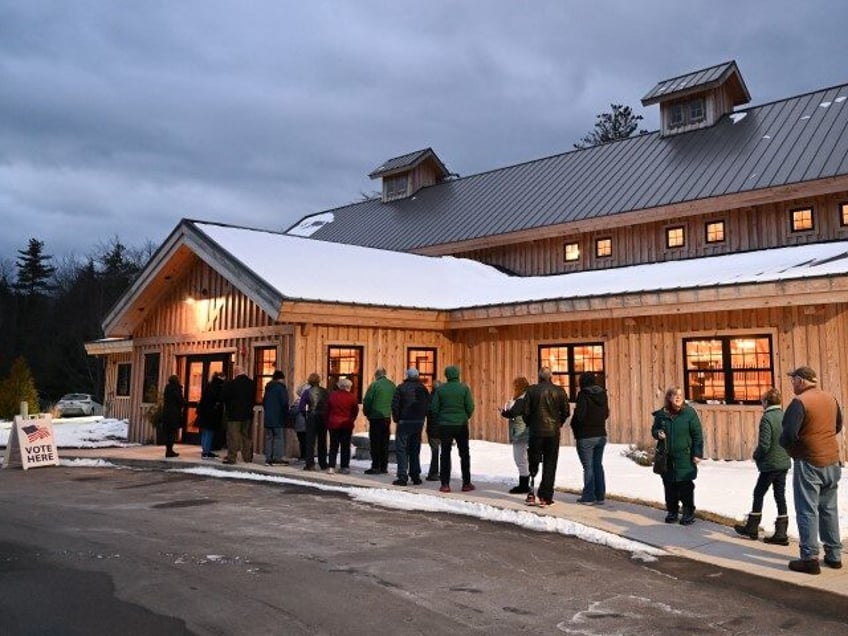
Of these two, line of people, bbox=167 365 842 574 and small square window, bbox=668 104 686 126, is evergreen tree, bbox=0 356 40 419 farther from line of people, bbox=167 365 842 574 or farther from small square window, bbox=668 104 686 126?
small square window, bbox=668 104 686 126

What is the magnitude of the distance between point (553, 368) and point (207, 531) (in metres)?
9.60

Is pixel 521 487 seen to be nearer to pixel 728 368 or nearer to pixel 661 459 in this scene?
pixel 661 459

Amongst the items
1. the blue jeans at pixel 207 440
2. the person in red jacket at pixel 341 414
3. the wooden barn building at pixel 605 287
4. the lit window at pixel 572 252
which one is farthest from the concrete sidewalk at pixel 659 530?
the lit window at pixel 572 252

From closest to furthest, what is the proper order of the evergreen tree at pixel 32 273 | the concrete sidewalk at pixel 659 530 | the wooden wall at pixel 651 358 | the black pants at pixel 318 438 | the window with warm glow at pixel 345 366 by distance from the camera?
the concrete sidewalk at pixel 659 530, the black pants at pixel 318 438, the wooden wall at pixel 651 358, the window with warm glow at pixel 345 366, the evergreen tree at pixel 32 273

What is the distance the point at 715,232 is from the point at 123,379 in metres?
20.5

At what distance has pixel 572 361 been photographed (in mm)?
15398

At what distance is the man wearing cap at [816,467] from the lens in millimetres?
6363

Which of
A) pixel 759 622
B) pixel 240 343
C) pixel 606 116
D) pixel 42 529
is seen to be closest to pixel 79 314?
pixel 606 116

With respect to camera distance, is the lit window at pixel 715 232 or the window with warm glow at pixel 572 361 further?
the lit window at pixel 715 232

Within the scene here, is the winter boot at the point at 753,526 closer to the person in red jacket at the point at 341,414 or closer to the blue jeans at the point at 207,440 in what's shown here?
the person in red jacket at the point at 341,414

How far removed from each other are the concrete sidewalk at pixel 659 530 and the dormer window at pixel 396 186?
18.0m

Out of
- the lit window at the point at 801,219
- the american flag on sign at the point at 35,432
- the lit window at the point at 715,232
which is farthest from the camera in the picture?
the lit window at the point at 715,232

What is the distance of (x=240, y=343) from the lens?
15.7m

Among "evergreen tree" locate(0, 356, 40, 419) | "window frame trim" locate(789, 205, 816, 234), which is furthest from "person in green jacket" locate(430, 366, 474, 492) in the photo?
"evergreen tree" locate(0, 356, 40, 419)
